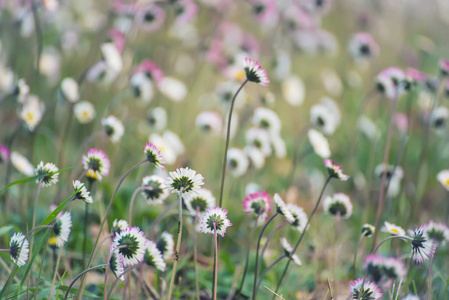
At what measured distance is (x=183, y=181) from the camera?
3.39 ft

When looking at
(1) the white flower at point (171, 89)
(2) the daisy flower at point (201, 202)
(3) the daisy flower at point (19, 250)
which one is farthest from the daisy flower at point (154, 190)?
(1) the white flower at point (171, 89)

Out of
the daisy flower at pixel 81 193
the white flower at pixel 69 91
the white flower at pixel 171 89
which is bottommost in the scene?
the daisy flower at pixel 81 193

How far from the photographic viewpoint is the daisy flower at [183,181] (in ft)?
3.35

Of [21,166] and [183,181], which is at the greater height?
[21,166]

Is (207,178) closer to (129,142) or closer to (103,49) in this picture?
(129,142)

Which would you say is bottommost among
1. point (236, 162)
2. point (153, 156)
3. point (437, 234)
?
point (153, 156)

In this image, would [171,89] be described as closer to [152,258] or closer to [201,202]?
[201,202]

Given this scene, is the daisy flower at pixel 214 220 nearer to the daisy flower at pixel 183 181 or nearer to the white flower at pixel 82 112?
the daisy flower at pixel 183 181

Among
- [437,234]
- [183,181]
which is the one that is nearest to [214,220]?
[183,181]

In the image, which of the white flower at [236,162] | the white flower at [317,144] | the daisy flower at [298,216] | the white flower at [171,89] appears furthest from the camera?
the white flower at [171,89]

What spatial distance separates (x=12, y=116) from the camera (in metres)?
2.96

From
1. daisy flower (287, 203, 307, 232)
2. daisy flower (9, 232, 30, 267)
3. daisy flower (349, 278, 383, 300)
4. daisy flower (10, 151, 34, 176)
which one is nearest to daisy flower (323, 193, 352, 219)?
daisy flower (287, 203, 307, 232)

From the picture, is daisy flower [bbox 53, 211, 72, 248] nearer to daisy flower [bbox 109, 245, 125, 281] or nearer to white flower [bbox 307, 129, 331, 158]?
daisy flower [bbox 109, 245, 125, 281]

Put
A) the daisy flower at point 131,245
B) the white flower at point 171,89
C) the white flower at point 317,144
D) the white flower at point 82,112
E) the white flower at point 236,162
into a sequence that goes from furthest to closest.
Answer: the white flower at point 171,89
the white flower at point 82,112
the white flower at point 236,162
the white flower at point 317,144
the daisy flower at point 131,245
